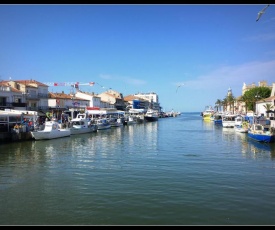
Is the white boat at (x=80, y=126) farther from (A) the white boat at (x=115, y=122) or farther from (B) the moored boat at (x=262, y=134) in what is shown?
(B) the moored boat at (x=262, y=134)

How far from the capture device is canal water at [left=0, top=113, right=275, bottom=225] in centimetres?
1197

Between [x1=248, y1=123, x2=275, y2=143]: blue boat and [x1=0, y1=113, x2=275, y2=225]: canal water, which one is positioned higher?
[x1=248, y1=123, x2=275, y2=143]: blue boat

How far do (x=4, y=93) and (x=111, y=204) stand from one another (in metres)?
49.3

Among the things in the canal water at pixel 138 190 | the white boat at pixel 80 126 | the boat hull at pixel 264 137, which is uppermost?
the white boat at pixel 80 126

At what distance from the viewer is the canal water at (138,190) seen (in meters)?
12.0

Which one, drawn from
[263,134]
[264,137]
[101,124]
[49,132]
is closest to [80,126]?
[101,124]

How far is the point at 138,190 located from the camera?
15734 millimetres

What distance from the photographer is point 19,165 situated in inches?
916

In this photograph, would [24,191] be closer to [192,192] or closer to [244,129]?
[192,192]

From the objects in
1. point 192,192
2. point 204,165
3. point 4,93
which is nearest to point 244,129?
point 204,165

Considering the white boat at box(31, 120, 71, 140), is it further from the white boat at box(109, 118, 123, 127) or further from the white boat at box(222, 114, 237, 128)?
the white boat at box(222, 114, 237, 128)

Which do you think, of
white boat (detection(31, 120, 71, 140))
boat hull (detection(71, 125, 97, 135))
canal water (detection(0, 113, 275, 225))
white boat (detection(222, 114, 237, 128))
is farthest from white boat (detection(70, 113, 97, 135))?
white boat (detection(222, 114, 237, 128))

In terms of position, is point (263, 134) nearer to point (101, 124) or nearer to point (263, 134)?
point (263, 134)

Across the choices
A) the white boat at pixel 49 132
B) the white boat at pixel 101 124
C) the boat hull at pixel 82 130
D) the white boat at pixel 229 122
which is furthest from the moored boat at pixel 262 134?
the white boat at pixel 101 124
